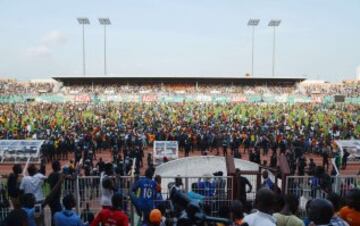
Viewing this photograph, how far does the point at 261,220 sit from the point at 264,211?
10cm

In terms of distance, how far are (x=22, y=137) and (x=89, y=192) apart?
17.1 m

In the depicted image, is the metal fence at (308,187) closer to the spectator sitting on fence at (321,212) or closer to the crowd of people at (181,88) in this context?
the spectator sitting on fence at (321,212)

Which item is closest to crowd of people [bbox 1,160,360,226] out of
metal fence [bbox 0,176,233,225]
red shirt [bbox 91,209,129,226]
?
red shirt [bbox 91,209,129,226]

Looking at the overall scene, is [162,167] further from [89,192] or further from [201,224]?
[201,224]

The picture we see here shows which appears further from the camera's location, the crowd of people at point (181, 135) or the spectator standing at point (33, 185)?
the crowd of people at point (181, 135)

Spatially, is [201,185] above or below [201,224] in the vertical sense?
below

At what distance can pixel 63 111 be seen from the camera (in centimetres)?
3616

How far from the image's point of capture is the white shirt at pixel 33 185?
6336 mm

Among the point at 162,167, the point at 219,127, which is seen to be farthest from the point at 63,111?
the point at 162,167

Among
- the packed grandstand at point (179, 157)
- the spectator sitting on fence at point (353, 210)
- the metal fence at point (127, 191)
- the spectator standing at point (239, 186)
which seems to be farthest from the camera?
the metal fence at point (127, 191)

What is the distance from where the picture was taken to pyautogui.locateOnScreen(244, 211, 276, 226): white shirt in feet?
11.5

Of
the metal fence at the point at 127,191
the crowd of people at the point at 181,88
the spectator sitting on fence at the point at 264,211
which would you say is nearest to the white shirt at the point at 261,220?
the spectator sitting on fence at the point at 264,211

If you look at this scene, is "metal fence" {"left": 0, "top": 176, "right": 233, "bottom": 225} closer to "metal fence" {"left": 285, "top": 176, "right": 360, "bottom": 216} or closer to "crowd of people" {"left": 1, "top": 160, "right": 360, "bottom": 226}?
"crowd of people" {"left": 1, "top": 160, "right": 360, "bottom": 226}

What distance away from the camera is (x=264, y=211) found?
11.7 ft
